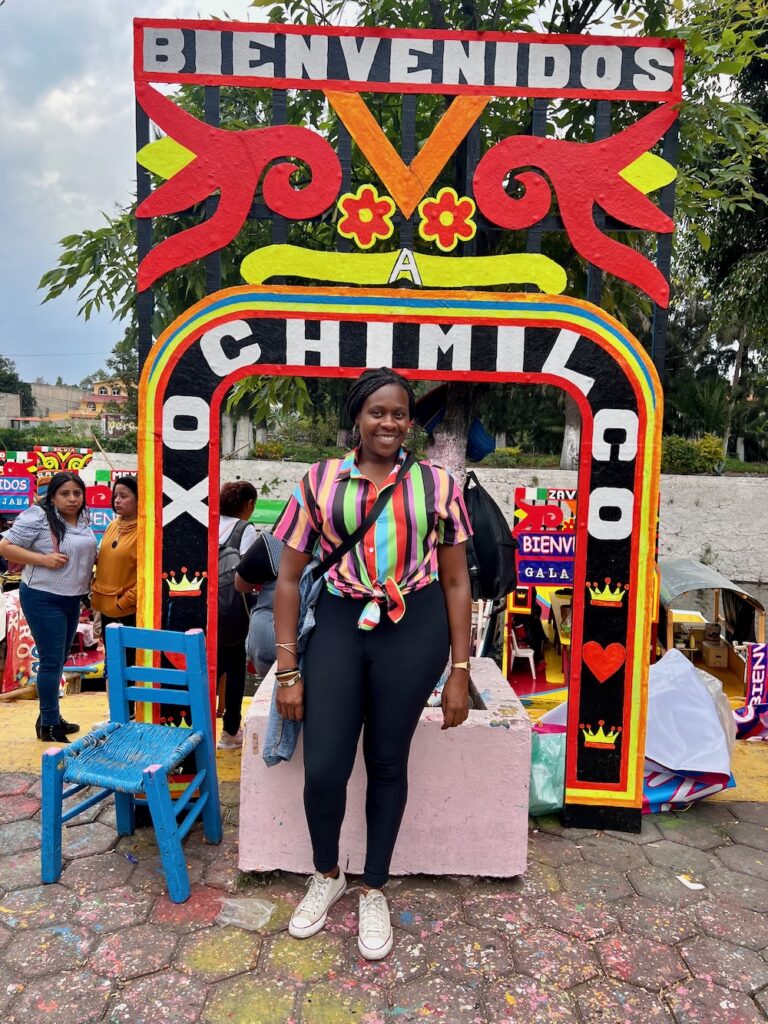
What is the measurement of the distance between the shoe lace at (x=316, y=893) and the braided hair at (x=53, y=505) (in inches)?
89.3

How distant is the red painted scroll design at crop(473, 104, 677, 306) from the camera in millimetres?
3125

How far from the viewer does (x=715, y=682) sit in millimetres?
3814

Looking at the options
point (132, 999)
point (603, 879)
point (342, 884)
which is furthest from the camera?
point (603, 879)

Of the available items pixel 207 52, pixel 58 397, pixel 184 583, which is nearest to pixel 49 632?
pixel 184 583

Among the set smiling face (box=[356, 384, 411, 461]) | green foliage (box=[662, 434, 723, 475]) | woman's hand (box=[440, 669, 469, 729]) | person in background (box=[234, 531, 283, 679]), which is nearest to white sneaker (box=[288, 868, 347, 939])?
woman's hand (box=[440, 669, 469, 729])

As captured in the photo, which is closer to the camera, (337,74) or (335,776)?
(335,776)

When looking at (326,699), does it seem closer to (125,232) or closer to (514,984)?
(514,984)

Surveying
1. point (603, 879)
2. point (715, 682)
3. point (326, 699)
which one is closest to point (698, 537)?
point (715, 682)

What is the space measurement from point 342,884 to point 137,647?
1211mm

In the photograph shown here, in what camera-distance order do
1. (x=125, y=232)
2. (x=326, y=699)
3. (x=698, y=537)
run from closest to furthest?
(x=326, y=699) → (x=125, y=232) → (x=698, y=537)

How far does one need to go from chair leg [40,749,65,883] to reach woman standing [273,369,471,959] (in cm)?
90

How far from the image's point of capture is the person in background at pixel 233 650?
12.7 feet

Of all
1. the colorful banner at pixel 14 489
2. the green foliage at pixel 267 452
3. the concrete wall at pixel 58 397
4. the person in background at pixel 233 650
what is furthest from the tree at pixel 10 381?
the person in background at pixel 233 650

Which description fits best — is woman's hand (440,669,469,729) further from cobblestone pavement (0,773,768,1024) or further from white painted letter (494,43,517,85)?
white painted letter (494,43,517,85)
